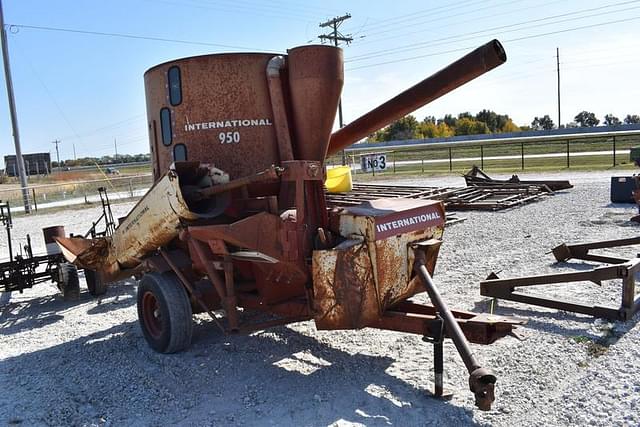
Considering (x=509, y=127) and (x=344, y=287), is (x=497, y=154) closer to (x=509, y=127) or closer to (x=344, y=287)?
(x=509, y=127)

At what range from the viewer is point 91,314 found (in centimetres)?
709

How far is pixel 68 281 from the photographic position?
7.69 m

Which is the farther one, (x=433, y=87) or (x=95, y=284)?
(x=95, y=284)

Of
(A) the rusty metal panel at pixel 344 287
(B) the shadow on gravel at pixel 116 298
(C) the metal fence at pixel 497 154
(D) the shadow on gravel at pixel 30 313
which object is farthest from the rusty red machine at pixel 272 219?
(C) the metal fence at pixel 497 154

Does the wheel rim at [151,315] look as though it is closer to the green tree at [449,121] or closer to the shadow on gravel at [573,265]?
the shadow on gravel at [573,265]

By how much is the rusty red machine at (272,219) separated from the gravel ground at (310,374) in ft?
1.18

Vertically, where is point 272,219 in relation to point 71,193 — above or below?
above

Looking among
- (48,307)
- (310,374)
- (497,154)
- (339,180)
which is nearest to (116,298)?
(48,307)

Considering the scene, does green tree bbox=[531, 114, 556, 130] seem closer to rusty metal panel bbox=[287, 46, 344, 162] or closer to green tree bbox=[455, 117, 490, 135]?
green tree bbox=[455, 117, 490, 135]

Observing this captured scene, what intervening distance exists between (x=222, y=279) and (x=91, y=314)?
9.44 ft

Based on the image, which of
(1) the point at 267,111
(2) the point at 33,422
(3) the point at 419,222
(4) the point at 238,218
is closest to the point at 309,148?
(1) the point at 267,111

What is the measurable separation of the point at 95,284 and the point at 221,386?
4032 mm

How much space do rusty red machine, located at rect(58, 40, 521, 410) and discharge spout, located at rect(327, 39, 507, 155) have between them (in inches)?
0.4

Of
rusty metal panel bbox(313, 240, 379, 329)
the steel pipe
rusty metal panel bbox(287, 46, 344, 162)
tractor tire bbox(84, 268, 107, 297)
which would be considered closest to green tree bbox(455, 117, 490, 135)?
tractor tire bbox(84, 268, 107, 297)
